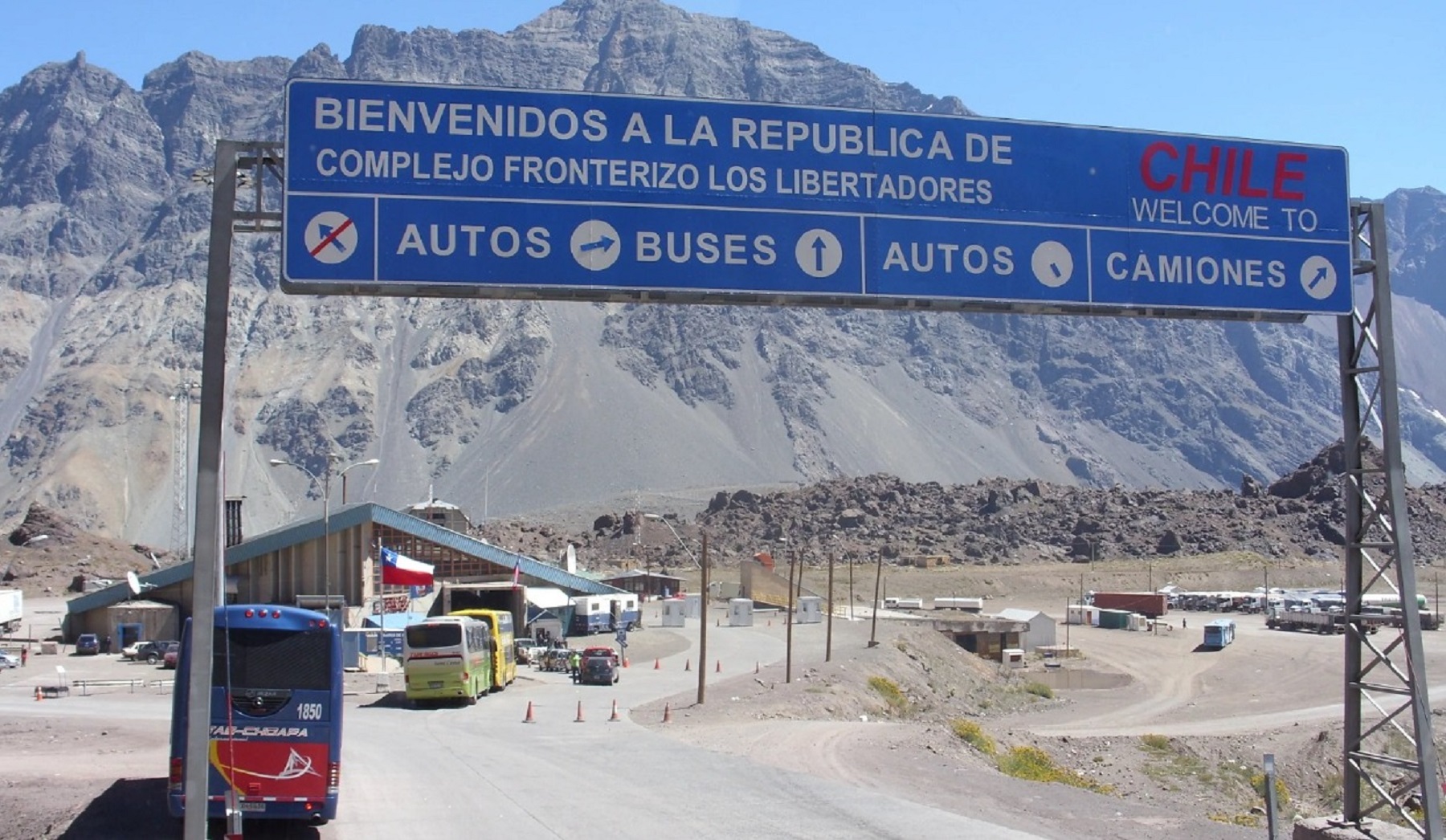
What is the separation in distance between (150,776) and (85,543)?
90.4 metres

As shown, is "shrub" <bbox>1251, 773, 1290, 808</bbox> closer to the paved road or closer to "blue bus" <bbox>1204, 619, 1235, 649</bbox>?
the paved road

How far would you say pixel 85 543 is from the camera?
102 metres

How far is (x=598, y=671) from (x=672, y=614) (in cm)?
3424

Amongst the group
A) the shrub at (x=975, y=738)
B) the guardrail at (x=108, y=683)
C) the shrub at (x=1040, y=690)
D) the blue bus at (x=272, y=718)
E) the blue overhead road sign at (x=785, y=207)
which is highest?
the blue overhead road sign at (x=785, y=207)

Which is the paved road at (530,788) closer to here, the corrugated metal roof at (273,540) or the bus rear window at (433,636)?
the bus rear window at (433,636)

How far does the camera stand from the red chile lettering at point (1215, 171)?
14.3m

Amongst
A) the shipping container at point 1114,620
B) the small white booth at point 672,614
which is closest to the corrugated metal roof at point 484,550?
the small white booth at point 672,614

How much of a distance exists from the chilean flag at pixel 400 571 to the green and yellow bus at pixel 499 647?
533cm

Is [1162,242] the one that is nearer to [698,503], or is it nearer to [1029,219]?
[1029,219]

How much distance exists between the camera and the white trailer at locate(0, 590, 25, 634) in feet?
199

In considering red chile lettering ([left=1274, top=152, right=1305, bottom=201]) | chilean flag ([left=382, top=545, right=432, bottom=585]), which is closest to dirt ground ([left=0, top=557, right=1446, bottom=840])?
chilean flag ([left=382, top=545, right=432, bottom=585])

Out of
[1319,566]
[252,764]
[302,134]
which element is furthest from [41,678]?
[1319,566]

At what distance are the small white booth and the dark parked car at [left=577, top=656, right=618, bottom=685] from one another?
33219 mm

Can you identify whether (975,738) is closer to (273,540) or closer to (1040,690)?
(1040,690)
